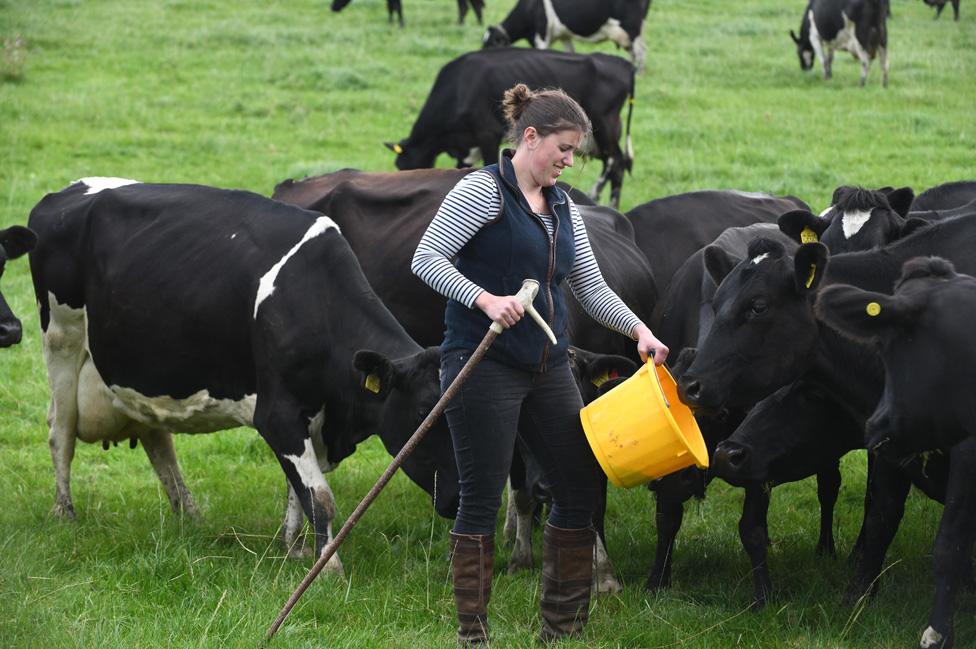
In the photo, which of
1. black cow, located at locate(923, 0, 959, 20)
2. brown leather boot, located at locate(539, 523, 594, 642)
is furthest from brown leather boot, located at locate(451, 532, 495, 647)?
black cow, located at locate(923, 0, 959, 20)

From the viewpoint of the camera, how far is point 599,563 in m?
6.40

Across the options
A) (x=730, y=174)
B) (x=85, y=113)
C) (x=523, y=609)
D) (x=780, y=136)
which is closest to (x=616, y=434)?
(x=523, y=609)


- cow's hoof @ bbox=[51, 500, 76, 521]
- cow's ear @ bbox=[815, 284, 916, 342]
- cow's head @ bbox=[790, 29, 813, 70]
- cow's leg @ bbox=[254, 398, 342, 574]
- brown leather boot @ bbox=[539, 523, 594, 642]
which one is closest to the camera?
cow's ear @ bbox=[815, 284, 916, 342]

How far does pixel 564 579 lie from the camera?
5301 millimetres

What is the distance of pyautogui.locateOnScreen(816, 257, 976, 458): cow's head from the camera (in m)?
4.95

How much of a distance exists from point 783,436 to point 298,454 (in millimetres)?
2348

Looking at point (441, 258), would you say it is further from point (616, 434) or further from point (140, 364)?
point (140, 364)

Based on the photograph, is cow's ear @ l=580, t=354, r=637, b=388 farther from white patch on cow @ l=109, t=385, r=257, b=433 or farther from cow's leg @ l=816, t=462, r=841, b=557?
white patch on cow @ l=109, t=385, r=257, b=433

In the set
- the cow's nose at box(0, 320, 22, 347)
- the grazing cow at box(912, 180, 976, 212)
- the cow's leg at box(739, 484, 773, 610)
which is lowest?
the cow's leg at box(739, 484, 773, 610)

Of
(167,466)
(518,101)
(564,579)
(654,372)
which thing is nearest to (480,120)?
(167,466)

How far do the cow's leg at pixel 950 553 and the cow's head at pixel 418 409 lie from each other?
6.79 ft

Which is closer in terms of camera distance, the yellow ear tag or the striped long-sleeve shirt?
the striped long-sleeve shirt

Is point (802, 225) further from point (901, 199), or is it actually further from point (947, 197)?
point (947, 197)

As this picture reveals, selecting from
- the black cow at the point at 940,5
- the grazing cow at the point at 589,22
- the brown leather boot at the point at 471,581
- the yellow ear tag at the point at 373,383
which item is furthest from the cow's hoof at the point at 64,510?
the black cow at the point at 940,5
